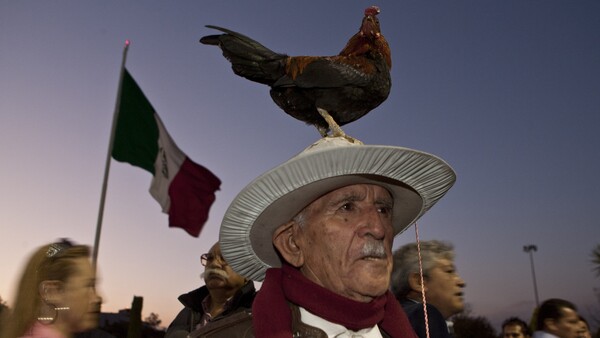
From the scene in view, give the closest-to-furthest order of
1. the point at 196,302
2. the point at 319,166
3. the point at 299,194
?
the point at 319,166, the point at 299,194, the point at 196,302

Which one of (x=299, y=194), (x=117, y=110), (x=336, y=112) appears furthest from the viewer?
(x=117, y=110)

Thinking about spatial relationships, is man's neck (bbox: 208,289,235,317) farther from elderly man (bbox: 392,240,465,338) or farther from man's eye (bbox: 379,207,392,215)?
man's eye (bbox: 379,207,392,215)

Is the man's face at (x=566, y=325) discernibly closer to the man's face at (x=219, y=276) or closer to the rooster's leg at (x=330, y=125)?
the man's face at (x=219, y=276)

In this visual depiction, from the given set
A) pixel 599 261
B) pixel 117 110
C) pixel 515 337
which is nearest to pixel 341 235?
pixel 515 337

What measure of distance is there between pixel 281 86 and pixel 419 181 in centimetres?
129

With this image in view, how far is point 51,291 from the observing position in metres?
2.65

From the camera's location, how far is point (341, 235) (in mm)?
2020

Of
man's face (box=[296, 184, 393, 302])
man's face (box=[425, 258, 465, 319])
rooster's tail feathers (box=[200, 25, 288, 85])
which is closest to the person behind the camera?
man's face (box=[296, 184, 393, 302])

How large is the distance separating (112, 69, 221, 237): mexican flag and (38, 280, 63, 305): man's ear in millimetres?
6600

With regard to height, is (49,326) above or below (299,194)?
below

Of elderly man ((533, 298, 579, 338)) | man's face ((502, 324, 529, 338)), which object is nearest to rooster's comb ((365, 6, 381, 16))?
elderly man ((533, 298, 579, 338))

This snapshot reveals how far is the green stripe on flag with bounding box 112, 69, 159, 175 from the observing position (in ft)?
30.1

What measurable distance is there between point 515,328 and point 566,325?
56.3 inches

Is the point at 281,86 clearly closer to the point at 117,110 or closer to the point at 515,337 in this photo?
the point at 515,337
